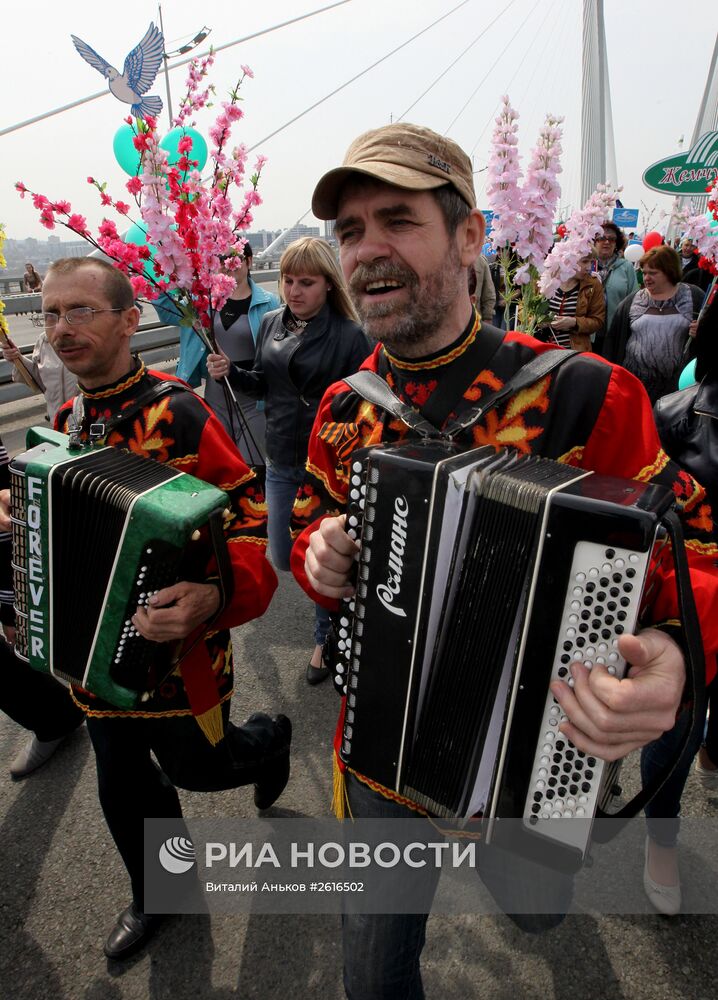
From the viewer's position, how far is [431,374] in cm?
138

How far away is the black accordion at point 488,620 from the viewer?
0.96 metres

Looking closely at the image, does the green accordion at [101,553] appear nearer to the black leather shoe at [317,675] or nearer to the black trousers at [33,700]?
the black trousers at [33,700]

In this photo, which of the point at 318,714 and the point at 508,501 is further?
the point at 318,714

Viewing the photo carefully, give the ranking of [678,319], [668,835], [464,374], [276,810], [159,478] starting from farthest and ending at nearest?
[678,319] < [276,810] < [668,835] < [159,478] < [464,374]

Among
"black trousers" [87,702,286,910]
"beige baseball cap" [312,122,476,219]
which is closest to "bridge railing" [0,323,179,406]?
"black trousers" [87,702,286,910]

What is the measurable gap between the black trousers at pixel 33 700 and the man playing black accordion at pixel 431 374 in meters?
1.64

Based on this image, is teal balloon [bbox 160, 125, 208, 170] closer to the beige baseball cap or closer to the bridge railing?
the beige baseball cap

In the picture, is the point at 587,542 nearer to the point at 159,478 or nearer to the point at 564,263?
the point at 159,478

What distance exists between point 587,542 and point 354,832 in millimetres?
949

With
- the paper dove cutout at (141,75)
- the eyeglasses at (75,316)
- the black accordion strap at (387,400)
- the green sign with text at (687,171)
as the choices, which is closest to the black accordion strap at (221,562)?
the black accordion strap at (387,400)

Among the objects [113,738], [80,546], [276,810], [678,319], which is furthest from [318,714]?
[678,319]

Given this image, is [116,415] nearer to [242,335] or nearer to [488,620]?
[488,620]

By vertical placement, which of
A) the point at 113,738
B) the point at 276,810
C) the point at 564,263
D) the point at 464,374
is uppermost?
the point at 564,263

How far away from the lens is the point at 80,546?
159 centimetres
